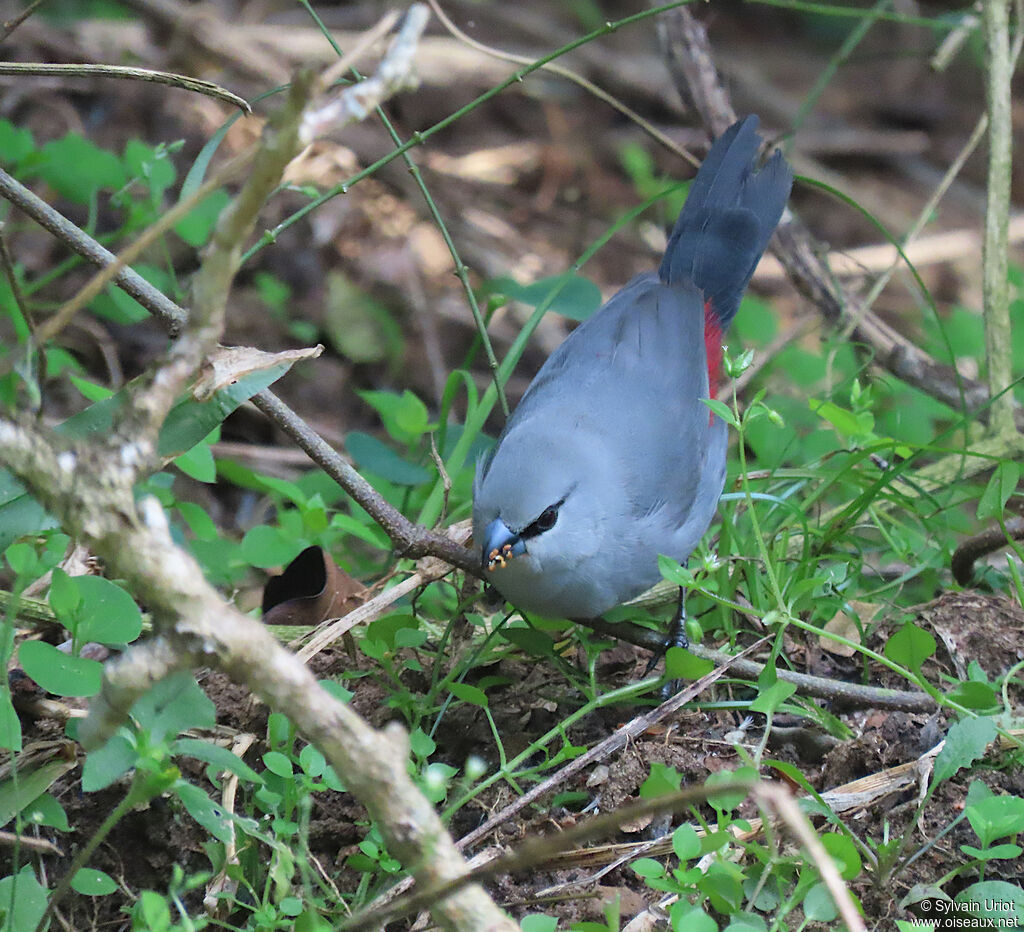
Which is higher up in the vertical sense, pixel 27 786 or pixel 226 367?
pixel 226 367

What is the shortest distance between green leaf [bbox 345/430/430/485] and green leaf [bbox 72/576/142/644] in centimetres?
136

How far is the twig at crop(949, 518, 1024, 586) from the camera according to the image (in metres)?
2.98

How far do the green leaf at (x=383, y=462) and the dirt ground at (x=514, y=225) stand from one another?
0.84m

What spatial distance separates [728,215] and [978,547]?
4.77ft

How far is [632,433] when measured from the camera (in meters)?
3.31

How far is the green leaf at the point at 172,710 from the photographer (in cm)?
198

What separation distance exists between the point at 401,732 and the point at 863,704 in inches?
59.1

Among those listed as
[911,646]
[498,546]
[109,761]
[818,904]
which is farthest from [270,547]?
[818,904]

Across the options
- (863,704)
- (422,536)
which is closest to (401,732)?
(422,536)

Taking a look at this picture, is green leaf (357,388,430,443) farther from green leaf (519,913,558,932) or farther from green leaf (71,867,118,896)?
green leaf (519,913,558,932)

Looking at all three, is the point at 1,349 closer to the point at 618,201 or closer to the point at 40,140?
the point at 40,140

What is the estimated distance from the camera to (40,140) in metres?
5.67

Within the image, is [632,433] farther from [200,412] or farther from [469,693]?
[200,412]

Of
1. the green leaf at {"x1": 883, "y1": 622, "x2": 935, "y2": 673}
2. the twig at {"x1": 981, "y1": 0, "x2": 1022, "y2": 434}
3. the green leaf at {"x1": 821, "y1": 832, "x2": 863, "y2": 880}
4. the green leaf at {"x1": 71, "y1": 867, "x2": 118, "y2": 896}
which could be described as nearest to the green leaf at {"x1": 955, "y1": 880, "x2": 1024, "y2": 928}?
the green leaf at {"x1": 821, "y1": 832, "x2": 863, "y2": 880}
